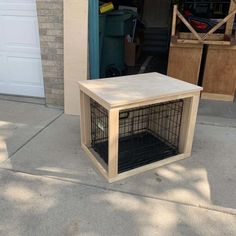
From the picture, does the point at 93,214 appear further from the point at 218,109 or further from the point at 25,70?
the point at 25,70

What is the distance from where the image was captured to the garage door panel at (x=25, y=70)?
12.5ft

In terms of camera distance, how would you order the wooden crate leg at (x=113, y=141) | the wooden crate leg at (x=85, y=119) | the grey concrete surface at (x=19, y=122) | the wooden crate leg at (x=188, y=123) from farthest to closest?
the grey concrete surface at (x=19, y=122)
the wooden crate leg at (x=85, y=119)
the wooden crate leg at (x=188, y=123)
the wooden crate leg at (x=113, y=141)

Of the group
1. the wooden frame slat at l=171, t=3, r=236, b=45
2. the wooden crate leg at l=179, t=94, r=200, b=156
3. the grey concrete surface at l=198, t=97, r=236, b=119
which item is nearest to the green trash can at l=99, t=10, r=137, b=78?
the wooden frame slat at l=171, t=3, r=236, b=45

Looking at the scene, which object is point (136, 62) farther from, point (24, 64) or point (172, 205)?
point (172, 205)

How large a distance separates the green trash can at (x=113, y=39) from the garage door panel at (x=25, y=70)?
106 cm

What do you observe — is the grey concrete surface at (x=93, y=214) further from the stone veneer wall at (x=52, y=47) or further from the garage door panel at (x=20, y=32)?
the garage door panel at (x=20, y=32)

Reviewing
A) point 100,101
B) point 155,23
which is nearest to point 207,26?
point 100,101

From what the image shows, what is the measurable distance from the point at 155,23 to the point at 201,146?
6.36m

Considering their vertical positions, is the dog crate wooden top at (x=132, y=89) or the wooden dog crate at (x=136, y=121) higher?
the dog crate wooden top at (x=132, y=89)

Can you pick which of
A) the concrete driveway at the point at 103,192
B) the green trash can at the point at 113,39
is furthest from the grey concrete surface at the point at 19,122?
the green trash can at the point at 113,39

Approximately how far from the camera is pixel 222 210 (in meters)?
1.93

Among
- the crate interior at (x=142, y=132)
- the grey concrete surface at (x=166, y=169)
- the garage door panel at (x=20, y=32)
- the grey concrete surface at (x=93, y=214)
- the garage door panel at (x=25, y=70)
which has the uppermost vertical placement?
the garage door panel at (x=20, y=32)

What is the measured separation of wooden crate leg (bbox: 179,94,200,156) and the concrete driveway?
14 centimetres

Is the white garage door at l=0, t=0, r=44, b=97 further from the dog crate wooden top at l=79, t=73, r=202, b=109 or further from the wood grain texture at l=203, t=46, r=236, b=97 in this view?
the wood grain texture at l=203, t=46, r=236, b=97
